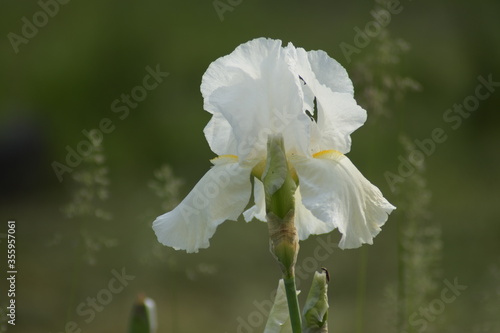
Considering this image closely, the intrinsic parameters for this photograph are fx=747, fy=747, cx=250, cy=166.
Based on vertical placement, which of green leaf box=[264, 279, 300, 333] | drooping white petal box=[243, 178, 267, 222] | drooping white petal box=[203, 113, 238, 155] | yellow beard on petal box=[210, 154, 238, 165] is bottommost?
green leaf box=[264, 279, 300, 333]

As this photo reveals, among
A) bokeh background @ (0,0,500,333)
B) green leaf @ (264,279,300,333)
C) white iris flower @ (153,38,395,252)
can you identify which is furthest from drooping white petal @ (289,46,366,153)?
bokeh background @ (0,0,500,333)

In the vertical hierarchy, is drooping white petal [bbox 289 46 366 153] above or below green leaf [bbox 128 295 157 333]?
above

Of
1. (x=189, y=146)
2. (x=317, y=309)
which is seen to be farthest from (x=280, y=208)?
(x=189, y=146)

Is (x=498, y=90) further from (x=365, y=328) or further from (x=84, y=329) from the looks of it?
(x=84, y=329)

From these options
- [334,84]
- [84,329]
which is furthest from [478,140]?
[334,84]

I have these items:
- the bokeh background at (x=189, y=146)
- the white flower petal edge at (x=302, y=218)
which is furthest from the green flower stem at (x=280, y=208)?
the bokeh background at (x=189, y=146)

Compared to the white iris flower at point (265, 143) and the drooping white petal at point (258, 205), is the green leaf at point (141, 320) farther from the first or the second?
the drooping white petal at point (258, 205)

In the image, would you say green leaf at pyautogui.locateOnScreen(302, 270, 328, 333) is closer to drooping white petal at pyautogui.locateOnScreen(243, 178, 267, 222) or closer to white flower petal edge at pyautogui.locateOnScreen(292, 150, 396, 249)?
white flower petal edge at pyautogui.locateOnScreen(292, 150, 396, 249)
